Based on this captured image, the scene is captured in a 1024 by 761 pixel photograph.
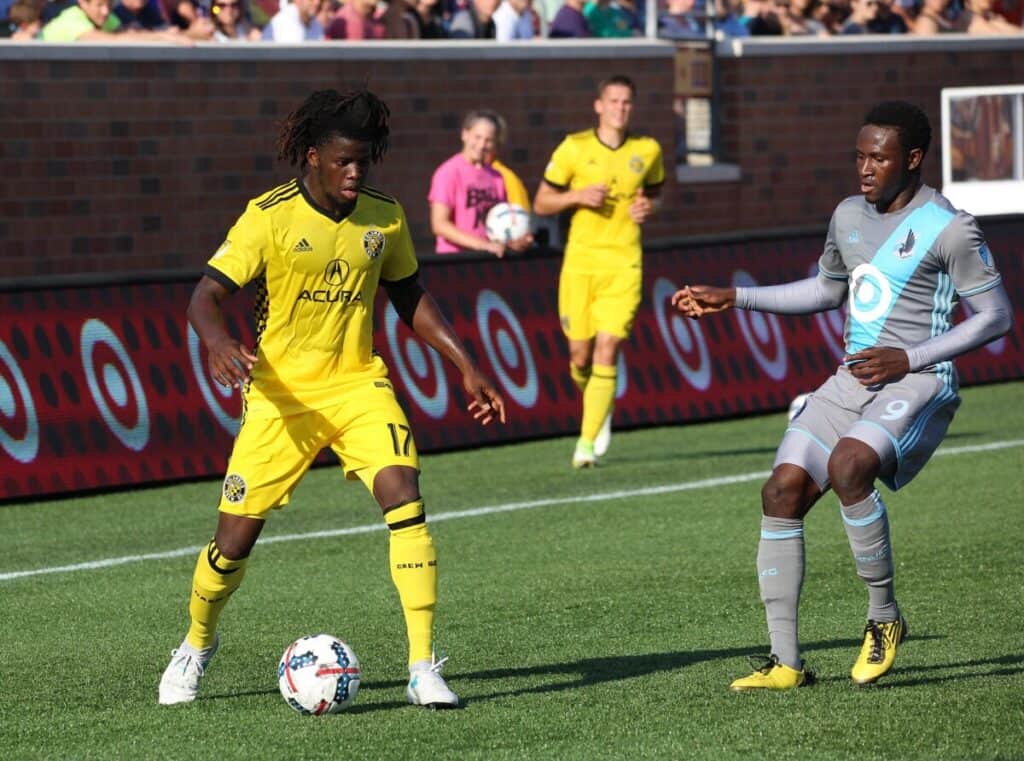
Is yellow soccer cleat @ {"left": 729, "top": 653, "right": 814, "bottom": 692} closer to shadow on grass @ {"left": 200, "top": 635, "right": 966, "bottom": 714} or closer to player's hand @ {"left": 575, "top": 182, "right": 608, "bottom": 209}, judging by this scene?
shadow on grass @ {"left": 200, "top": 635, "right": 966, "bottom": 714}

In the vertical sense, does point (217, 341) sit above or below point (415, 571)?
above

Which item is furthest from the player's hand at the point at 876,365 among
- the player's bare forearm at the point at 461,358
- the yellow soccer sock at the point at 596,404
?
the yellow soccer sock at the point at 596,404

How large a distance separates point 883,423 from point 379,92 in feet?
40.7

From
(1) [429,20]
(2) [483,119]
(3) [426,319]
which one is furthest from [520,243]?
(3) [426,319]

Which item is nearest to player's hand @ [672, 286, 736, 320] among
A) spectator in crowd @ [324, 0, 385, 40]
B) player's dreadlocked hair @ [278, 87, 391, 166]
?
player's dreadlocked hair @ [278, 87, 391, 166]

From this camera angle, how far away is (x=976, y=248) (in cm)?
760

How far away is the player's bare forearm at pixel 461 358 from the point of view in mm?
7770

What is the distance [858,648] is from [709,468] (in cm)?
580

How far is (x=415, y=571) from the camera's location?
7.41 meters

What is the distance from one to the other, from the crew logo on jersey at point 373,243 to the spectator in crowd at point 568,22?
1364cm

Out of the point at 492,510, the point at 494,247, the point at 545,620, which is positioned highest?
the point at 494,247

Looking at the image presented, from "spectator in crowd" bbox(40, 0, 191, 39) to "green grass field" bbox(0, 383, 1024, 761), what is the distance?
5.13 m

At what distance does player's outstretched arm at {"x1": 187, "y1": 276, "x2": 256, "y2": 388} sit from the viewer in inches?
277

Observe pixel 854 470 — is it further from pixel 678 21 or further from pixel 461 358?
pixel 678 21
